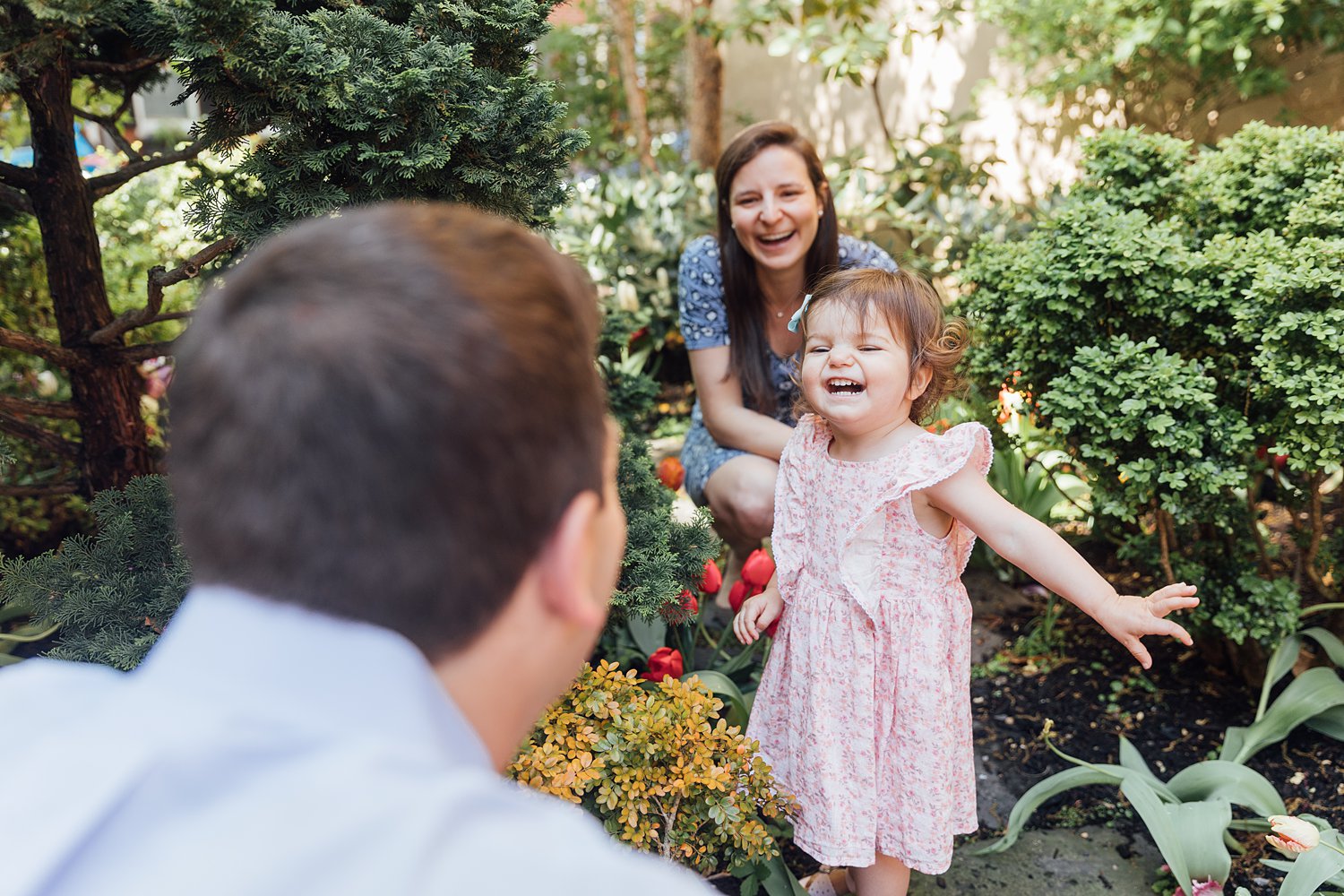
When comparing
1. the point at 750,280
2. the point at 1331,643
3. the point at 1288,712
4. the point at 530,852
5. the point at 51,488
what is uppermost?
the point at 750,280

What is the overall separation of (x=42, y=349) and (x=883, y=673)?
1928 millimetres

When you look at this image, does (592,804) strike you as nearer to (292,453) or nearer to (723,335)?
(292,453)

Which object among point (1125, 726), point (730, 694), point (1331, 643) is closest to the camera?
point (730, 694)

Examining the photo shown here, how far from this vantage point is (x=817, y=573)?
82.4 inches

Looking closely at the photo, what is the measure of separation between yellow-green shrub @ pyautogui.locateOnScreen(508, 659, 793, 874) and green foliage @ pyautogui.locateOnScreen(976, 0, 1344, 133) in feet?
10.7

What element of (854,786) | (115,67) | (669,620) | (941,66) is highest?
(941,66)

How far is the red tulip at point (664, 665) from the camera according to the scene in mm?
2178

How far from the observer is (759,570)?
2.36m

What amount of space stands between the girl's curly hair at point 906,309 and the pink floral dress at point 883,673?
0.18 metres

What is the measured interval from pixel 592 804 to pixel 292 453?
1340mm

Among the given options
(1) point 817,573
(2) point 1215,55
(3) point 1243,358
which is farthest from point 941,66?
(1) point 817,573

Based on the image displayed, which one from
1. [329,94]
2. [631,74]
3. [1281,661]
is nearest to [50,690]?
[329,94]

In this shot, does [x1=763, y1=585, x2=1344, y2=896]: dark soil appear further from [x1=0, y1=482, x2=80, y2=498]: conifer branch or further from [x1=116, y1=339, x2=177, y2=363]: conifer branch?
[x1=0, y1=482, x2=80, y2=498]: conifer branch

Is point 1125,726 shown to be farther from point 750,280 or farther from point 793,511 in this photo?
point 750,280
